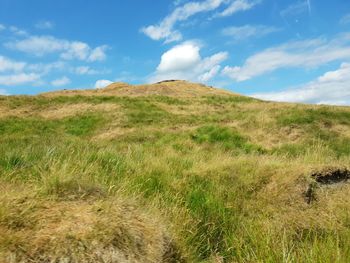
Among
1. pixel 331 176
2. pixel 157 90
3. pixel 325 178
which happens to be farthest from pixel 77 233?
pixel 157 90

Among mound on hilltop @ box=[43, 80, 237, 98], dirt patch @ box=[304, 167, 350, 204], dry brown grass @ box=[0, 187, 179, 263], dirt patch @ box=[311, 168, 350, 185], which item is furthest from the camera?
mound on hilltop @ box=[43, 80, 237, 98]

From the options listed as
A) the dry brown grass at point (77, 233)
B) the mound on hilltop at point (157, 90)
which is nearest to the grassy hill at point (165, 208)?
the dry brown grass at point (77, 233)

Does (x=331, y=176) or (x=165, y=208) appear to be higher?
(x=331, y=176)

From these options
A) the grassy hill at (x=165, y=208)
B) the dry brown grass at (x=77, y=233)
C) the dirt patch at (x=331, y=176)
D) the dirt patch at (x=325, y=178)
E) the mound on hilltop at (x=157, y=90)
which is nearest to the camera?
the dry brown grass at (x=77, y=233)

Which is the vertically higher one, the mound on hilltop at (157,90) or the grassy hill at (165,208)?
the mound on hilltop at (157,90)

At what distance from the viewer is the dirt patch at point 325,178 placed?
816 cm

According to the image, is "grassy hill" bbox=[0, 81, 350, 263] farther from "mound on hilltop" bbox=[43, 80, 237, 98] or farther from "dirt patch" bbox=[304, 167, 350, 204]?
"mound on hilltop" bbox=[43, 80, 237, 98]

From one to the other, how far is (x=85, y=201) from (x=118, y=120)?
20.7 m

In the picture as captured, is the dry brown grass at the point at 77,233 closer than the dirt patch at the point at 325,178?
Yes

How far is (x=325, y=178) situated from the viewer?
8945mm

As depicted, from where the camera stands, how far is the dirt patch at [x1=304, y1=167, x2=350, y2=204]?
8.16m

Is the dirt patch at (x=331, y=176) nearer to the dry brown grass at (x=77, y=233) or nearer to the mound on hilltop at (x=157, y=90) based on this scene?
the dry brown grass at (x=77, y=233)

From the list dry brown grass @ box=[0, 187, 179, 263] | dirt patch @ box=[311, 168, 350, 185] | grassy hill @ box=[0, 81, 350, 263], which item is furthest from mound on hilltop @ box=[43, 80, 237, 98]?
dry brown grass @ box=[0, 187, 179, 263]

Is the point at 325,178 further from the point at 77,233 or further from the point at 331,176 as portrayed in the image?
the point at 77,233
